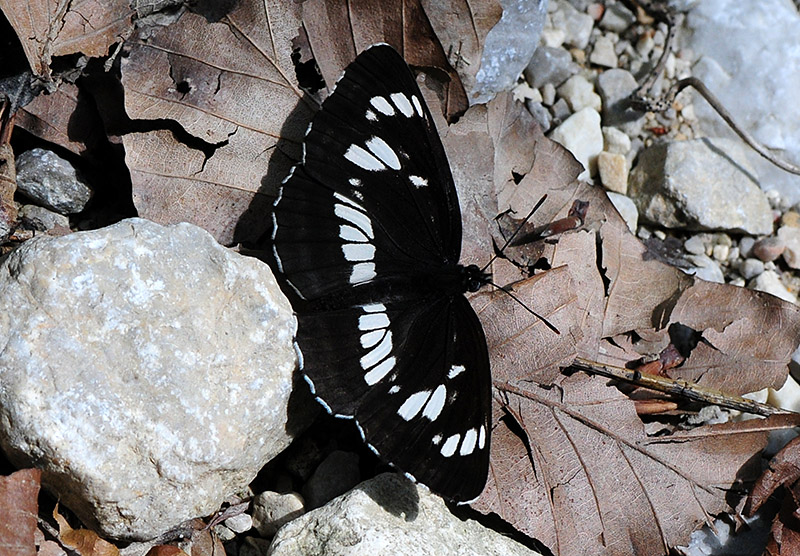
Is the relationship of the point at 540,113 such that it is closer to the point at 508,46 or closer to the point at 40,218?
the point at 508,46

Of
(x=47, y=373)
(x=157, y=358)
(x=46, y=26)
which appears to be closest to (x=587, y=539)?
(x=157, y=358)

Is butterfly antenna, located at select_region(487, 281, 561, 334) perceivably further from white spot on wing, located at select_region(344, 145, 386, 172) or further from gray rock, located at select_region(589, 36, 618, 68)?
gray rock, located at select_region(589, 36, 618, 68)

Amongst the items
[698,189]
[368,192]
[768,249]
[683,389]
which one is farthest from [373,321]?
[768,249]

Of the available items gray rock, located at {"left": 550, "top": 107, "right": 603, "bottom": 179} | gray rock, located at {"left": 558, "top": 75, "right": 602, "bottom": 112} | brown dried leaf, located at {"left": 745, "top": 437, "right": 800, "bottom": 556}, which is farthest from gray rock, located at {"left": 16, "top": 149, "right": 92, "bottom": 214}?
brown dried leaf, located at {"left": 745, "top": 437, "right": 800, "bottom": 556}

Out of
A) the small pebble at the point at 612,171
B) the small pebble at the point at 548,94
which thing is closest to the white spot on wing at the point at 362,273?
the small pebble at the point at 612,171

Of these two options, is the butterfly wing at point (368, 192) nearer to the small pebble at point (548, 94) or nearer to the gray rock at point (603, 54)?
the small pebble at point (548, 94)

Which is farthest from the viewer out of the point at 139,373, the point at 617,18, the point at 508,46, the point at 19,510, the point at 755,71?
the point at 617,18
